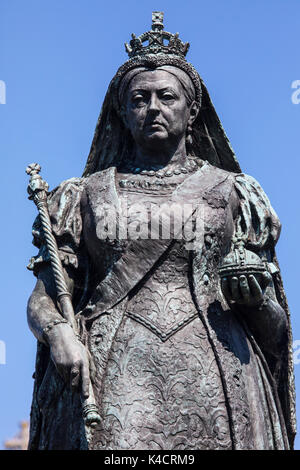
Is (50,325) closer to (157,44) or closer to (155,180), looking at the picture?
(155,180)

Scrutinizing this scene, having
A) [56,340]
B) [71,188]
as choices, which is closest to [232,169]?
[71,188]

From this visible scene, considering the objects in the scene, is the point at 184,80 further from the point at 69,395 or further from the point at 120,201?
the point at 69,395

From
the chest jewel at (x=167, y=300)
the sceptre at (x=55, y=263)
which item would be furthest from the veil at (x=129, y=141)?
the chest jewel at (x=167, y=300)

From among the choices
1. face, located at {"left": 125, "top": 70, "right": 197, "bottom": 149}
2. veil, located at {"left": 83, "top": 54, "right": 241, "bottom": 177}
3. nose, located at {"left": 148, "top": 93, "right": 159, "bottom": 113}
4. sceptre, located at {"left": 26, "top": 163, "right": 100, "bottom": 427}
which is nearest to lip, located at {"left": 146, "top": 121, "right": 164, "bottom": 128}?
face, located at {"left": 125, "top": 70, "right": 197, "bottom": 149}

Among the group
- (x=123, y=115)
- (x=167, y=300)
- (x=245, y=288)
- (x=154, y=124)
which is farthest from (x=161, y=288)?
(x=123, y=115)

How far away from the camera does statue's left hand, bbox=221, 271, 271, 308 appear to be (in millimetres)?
13273

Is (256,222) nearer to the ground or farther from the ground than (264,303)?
farther from the ground

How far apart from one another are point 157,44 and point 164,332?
126 inches

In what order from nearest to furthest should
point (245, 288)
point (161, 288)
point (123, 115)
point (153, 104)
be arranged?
point (245, 288) < point (161, 288) < point (153, 104) < point (123, 115)

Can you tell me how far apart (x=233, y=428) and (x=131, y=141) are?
3462mm

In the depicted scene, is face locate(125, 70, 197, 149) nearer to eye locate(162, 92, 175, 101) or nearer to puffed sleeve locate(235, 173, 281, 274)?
eye locate(162, 92, 175, 101)

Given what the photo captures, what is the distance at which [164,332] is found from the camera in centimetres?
1331

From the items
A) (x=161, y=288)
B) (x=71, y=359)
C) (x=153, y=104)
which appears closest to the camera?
(x=71, y=359)

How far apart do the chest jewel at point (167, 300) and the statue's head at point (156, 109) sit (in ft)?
4.48
